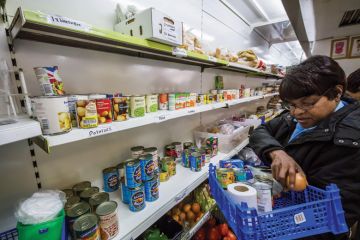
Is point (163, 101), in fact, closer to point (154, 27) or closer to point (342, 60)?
point (154, 27)

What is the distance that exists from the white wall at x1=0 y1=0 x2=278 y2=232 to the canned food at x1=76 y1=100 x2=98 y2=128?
1.04 ft

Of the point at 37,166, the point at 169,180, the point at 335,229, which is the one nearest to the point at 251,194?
the point at 335,229

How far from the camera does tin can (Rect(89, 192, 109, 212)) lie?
0.83 m

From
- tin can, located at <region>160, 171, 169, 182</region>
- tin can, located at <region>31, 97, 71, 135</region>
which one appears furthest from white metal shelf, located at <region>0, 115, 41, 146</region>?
tin can, located at <region>160, 171, 169, 182</region>

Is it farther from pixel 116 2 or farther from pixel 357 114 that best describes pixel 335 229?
pixel 116 2

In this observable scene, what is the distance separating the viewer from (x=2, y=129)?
0.51m

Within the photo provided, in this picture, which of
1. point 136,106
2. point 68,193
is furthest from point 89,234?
point 136,106

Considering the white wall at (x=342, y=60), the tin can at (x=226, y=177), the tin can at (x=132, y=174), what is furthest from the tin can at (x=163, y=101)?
the white wall at (x=342, y=60)

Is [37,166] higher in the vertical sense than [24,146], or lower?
lower

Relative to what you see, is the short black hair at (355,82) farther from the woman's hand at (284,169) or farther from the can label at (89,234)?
the can label at (89,234)

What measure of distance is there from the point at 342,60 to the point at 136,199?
430 centimetres

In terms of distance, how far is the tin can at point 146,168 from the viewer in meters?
1.01

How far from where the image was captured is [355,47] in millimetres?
3109

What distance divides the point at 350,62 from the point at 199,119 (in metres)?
3.26
